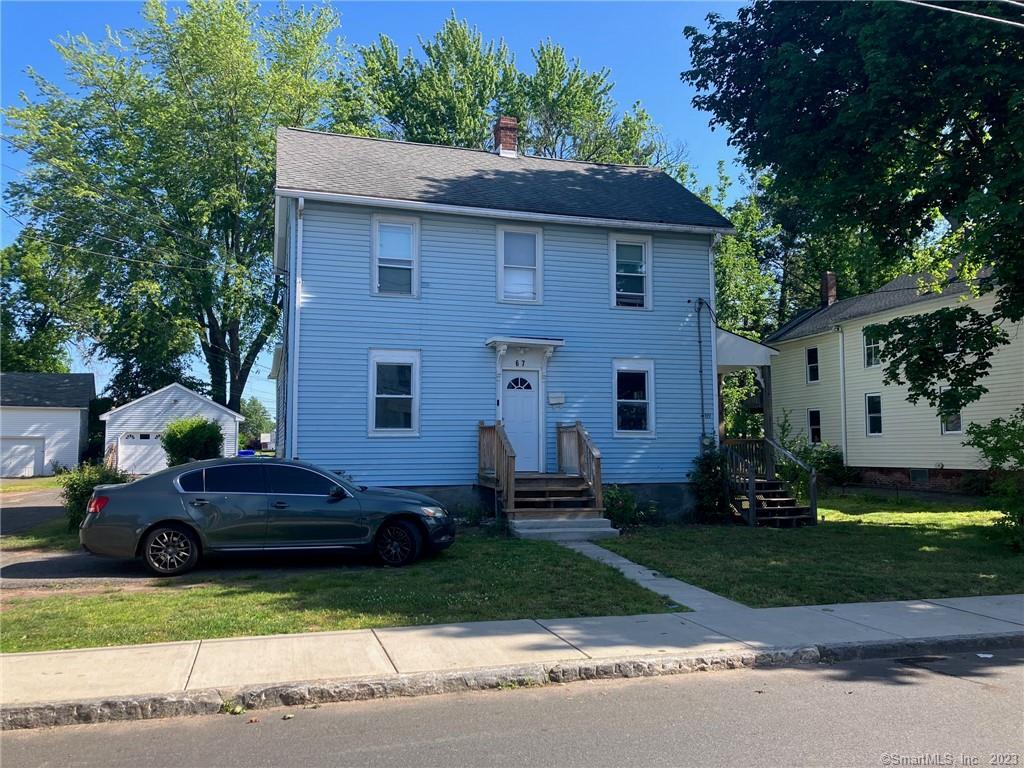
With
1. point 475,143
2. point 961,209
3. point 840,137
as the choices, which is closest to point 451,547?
point 961,209

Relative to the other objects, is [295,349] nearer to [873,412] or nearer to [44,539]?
[44,539]

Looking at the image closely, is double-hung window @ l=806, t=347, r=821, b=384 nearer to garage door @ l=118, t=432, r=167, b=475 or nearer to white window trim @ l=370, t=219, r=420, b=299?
white window trim @ l=370, t=219, r=420, b=299

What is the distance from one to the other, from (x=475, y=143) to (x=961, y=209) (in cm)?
2636

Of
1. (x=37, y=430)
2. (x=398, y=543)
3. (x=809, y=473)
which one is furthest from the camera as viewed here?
(x=37, y=430)

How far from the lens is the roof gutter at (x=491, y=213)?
15.0 meters

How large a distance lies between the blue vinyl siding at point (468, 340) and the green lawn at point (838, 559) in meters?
2.96

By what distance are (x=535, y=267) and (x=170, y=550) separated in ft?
30.8

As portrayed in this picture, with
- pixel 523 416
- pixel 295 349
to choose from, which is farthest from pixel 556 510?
pixel 295 349

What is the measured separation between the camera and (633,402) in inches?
672

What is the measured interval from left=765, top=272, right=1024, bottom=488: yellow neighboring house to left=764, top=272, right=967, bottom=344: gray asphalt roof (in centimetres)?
5

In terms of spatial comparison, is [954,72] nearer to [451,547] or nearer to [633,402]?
[633,402]

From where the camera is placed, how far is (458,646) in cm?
669

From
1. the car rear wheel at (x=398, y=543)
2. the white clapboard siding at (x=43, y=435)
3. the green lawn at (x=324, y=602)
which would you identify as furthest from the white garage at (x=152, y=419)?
the green lawn at (x=324, y=602)

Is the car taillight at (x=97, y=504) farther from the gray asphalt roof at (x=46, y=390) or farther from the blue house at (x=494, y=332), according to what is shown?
the gray asphalt roof at (x=46, y=390)
